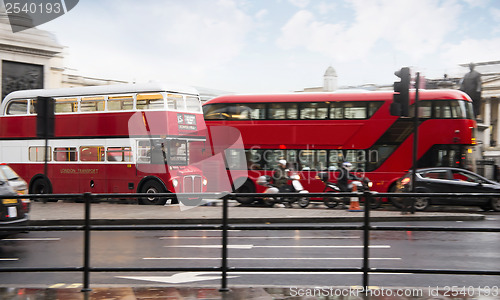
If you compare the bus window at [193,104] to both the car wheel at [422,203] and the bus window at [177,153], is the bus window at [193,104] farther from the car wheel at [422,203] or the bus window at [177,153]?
the car wheel at [422,203]

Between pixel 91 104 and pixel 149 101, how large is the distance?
241 cm

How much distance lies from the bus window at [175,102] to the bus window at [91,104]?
260 cm

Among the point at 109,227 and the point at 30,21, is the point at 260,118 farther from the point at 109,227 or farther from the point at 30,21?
the point at 30,21

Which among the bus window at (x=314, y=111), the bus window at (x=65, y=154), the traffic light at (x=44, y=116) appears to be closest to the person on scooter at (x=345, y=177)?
the bus window at (x=314, y=111)

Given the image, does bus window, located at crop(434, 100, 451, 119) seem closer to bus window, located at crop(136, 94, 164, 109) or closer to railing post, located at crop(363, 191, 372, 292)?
bus window, located at crop(136, 94, 164, 109)

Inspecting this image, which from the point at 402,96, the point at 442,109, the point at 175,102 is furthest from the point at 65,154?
the point at 442,109

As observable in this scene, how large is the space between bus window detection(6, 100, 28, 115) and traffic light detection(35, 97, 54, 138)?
5.49 metres

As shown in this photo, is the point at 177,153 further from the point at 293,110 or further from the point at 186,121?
the point at 293,110

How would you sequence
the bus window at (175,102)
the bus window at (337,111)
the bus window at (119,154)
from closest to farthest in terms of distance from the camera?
1. the bus window at (175,102)
2. the bus window at (119,154)
3. the bus window at (337,111)

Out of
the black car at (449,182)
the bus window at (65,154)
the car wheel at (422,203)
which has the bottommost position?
the black car at (449,182)

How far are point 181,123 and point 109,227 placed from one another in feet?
41.6

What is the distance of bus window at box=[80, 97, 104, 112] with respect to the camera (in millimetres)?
18484

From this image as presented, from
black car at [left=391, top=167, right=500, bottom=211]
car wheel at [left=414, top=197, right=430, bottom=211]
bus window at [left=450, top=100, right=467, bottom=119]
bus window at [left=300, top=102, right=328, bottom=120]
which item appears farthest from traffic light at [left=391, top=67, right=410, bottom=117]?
car wheel at [left=414, top=197, right=430, bottom=211]

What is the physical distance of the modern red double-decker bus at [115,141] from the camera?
17719mm
